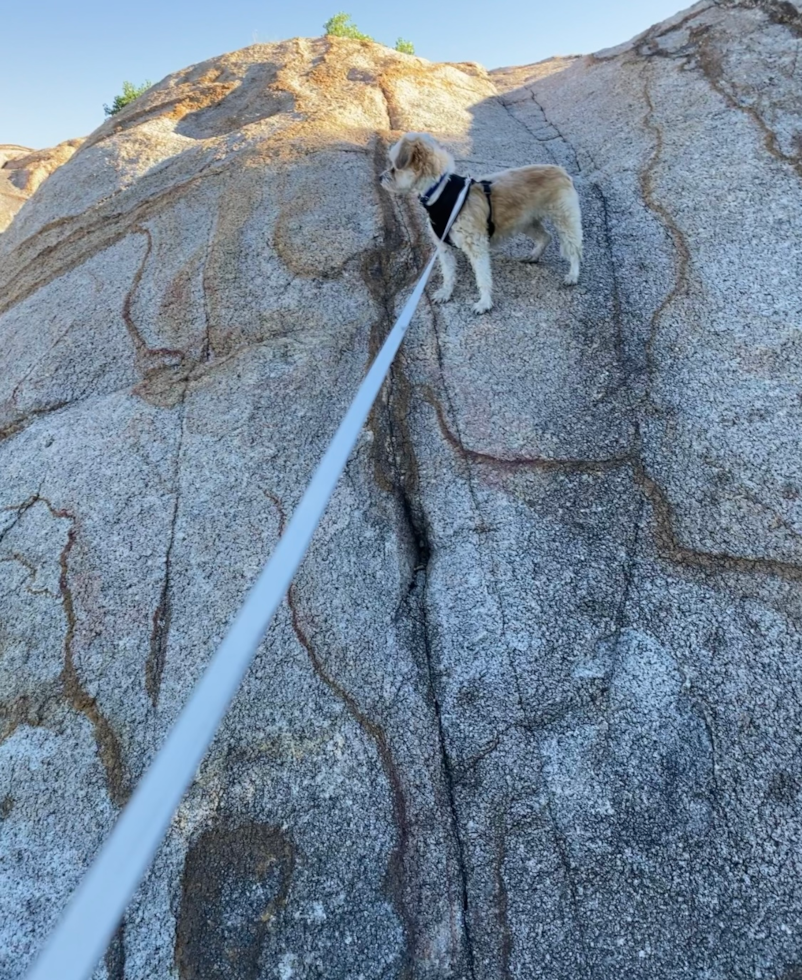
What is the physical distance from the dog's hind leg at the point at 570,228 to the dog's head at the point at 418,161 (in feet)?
3.33

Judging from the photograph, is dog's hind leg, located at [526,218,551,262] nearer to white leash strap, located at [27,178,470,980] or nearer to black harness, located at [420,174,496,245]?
black harness, located at [420,174,496,245]

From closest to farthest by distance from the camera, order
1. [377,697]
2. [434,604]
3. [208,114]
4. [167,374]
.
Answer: [377,697] < [434,604] < [167,374] < [208,114]

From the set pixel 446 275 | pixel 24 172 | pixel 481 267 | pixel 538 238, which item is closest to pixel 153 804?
pixel 481 267

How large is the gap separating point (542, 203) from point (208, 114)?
581 cm

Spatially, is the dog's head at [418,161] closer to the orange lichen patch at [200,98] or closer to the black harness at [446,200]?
the black harness at [446,200]

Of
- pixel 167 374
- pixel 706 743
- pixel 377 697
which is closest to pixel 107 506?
pixel 167 374

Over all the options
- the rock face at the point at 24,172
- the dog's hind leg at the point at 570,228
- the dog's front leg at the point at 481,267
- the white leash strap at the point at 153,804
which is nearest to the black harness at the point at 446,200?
the dog's front leg at the point at 481,267

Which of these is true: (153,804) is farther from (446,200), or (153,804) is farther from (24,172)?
(24,172)

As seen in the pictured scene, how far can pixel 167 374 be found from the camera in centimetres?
535

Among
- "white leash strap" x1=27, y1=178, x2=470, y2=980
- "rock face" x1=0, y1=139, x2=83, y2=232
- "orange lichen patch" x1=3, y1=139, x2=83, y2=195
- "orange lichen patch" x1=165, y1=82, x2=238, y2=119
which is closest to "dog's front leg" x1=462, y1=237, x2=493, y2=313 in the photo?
"white leash strap" x1=27, y1=178, x2=470, y2=980

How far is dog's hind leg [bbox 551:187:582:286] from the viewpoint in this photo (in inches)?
213

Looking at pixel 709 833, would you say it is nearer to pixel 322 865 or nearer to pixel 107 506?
pixel 322 865

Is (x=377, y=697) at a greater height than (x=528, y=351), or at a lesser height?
lesser

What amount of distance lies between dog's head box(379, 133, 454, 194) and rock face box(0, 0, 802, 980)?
825mm
